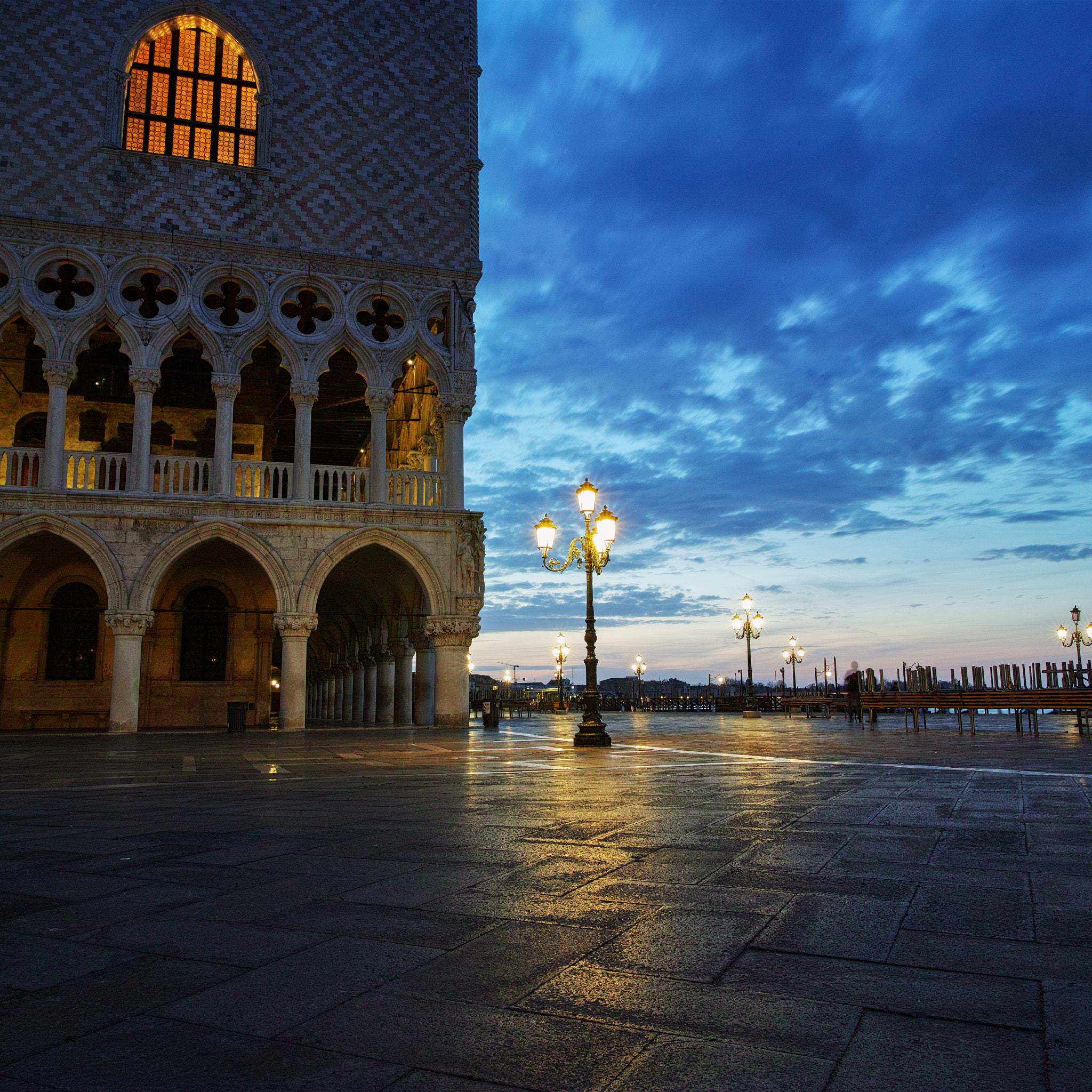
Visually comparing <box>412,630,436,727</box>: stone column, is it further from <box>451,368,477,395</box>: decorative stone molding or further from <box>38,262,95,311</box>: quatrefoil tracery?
<box>38,262,95,311</box>: quatrefoil tracery

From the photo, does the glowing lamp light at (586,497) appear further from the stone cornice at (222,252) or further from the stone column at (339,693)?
the stone column at (339,693)

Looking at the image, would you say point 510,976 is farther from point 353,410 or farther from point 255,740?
point 353,410

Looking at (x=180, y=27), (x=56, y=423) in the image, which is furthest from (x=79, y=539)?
(x=180, y=27)

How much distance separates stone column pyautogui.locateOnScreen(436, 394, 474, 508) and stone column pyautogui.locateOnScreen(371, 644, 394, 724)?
9.96 meters

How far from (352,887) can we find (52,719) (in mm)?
24735

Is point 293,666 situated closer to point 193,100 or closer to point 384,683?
point 384,683

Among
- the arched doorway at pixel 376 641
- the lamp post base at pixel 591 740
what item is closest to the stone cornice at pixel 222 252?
the arched doorway at pixel 376 641

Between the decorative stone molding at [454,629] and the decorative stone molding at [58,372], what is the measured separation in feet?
36.3

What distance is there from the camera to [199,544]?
22.7 meters

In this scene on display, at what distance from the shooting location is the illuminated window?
81.5ft

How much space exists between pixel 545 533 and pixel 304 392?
10.0m

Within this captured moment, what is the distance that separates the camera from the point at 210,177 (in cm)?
2414

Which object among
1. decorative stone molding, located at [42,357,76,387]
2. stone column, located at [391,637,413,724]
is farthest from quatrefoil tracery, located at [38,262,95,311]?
stone column, located at [391,637,413,724]

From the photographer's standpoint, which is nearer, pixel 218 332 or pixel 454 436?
pixel 218 332
